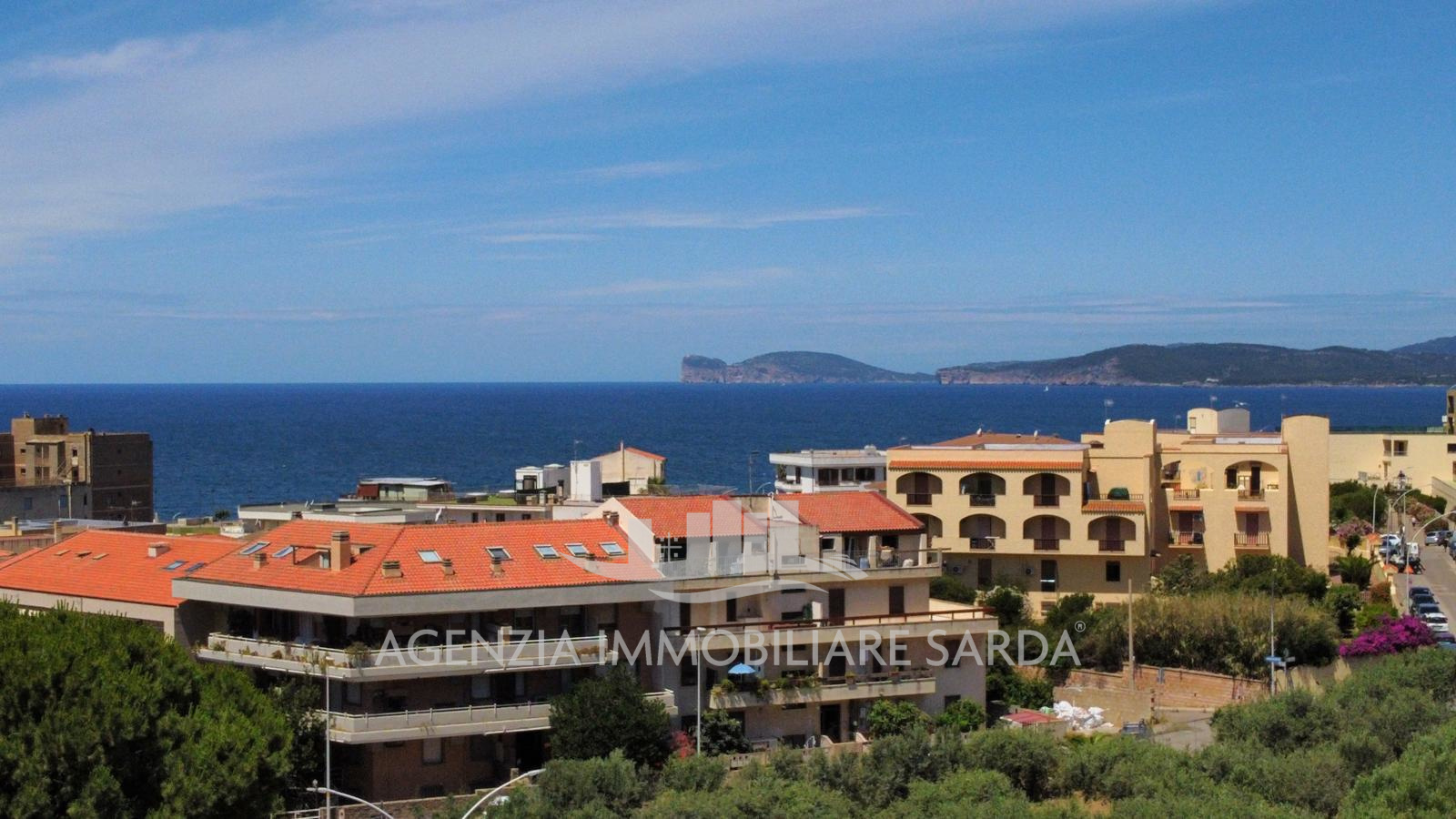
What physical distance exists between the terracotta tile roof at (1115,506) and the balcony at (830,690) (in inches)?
714

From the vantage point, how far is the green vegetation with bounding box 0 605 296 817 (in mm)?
29891

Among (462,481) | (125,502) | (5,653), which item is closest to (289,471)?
(462,481)

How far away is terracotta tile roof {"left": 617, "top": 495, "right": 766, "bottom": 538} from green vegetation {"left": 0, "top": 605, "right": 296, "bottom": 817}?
14.2 meters

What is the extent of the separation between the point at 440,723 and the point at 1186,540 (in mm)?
37143

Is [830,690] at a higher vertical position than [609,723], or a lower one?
lower

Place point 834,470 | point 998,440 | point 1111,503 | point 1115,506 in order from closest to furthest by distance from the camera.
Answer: point 1115,506 → point 1111,503 → point 998,440 → point 834,470

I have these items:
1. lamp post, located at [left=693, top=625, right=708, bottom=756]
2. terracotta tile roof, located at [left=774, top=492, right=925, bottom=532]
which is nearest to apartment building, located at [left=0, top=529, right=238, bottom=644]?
lamp post, located at [left=693, top=625, right=708, bottom=756]

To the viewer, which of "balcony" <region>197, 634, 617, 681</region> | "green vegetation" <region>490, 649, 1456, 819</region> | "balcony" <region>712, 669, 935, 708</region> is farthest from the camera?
"balcony" <region>712, 669, 935, 708</region>

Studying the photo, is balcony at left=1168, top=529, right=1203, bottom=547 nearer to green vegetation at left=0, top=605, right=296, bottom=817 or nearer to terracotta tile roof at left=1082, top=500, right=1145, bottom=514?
terracotta tile roof at left=1082, top=500, right=1145, bottom=514

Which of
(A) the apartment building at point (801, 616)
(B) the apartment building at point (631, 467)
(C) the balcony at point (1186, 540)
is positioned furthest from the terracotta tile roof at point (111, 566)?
(C) the balcony at point (1186, 540)

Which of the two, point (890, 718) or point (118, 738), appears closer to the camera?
point (118, 738)

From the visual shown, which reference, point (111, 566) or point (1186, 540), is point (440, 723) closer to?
point (111, 566)

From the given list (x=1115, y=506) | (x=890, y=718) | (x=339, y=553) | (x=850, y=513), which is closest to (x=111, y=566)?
(x=339, y=553)

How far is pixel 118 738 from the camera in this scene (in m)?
30.9
